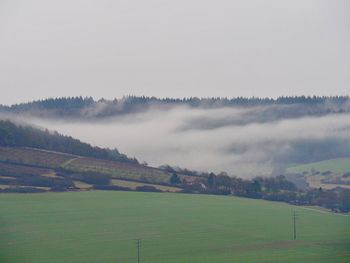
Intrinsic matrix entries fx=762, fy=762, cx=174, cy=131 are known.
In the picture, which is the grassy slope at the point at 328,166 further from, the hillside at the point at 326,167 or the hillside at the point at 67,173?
the hillside at the point at 67,173

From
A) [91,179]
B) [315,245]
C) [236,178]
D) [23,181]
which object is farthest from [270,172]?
[315,245]

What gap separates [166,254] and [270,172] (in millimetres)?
63748

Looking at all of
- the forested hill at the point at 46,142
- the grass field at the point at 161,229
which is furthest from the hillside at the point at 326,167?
the grass field at the point at 161,229

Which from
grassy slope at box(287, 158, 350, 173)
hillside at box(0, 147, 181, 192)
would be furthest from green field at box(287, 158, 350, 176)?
hillside at box(0, 147, 181, 192)

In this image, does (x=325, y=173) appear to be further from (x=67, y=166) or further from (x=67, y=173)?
(x=67, y=173)

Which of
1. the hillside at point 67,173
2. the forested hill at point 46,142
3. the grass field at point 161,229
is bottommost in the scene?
the grass field at point 161,229

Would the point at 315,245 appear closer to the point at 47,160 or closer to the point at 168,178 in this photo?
the point at 168,178

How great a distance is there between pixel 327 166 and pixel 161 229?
56.5 metres

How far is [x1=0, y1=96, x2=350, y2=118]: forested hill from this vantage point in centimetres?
15512

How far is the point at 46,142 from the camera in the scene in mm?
99375

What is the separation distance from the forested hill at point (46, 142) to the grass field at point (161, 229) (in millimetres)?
19714

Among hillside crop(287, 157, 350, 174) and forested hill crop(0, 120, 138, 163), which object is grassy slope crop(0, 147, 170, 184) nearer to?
forested hill crop(0, 120, 138, 163)

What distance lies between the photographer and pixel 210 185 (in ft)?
295

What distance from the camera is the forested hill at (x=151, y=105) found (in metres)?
155
